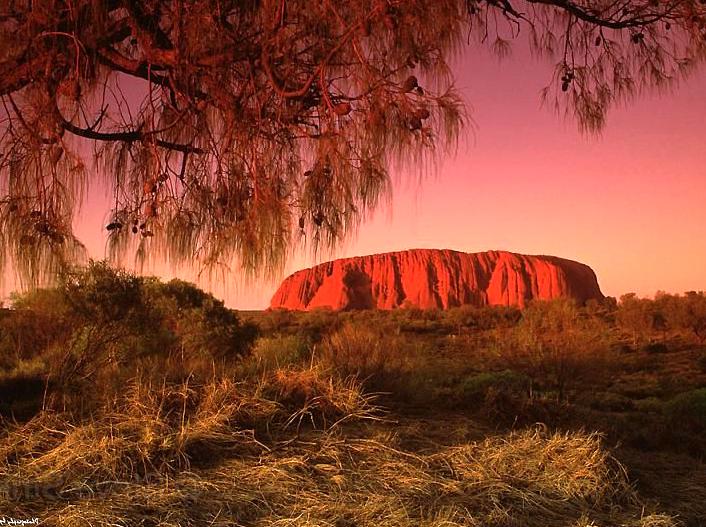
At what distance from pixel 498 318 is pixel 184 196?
32944 millimetres

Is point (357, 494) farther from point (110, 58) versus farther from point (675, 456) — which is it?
point (675, 456)

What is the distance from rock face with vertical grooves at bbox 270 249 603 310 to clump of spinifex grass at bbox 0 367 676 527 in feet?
209

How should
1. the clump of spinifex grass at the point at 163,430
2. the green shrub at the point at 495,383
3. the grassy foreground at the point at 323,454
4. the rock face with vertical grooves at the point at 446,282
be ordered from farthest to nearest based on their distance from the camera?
the rock face with vertical grooves at the point at 446,282 < the green shrub at the point at 495,383 < the clump of spinifex grass at the point at 163,430 < the grassy foreground at the point at 323,454

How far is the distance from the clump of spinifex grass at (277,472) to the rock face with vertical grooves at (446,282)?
2509 inches

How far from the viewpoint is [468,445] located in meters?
5.95

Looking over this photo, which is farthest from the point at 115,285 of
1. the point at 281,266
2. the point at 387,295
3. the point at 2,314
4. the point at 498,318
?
the point at 387,295

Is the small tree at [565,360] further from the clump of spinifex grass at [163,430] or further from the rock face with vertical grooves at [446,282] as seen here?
the rock face with vertical grooves at [446,282]

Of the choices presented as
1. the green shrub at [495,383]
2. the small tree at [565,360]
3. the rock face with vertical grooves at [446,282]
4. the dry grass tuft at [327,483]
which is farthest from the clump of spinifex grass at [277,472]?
the rock face with vertical grooves at [446,282]

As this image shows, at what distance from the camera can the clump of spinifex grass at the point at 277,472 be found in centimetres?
451

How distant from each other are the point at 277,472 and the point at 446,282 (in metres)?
71.6

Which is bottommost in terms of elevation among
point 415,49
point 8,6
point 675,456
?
point 675,456

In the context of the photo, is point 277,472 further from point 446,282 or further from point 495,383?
point 446,282

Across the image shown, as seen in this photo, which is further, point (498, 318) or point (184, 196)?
point (498, 318)

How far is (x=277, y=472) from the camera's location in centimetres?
514
